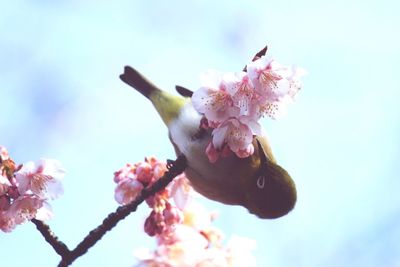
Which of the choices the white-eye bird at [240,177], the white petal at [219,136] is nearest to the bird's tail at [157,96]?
the white-eye bird at [240,177]

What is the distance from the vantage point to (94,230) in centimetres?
263

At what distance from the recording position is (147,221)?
3.07m

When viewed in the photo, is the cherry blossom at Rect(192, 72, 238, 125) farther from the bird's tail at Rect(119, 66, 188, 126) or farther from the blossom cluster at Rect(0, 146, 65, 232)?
the bird's tail at Rect(119, 66, 188, 126)

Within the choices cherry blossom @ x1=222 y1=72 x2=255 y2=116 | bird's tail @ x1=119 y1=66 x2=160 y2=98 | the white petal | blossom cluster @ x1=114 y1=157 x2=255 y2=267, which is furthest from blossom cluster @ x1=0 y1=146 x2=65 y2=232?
bird's tail @ x1=119 y1=66 x2=160 y2=98

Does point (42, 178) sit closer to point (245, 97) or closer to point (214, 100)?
point (214, 100)

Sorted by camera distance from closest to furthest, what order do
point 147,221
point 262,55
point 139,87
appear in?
point 262,55
point 147,221
point 139,87

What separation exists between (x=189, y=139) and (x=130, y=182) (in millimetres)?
518

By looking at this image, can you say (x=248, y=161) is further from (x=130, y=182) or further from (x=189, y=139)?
(x=130, y=182)

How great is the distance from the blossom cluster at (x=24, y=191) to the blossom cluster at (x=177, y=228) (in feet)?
1.32

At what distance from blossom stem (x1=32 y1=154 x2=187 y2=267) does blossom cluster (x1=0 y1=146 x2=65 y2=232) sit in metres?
0.06

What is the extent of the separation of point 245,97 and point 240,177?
917 millimetres

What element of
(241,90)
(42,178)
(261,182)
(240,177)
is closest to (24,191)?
(42,178)

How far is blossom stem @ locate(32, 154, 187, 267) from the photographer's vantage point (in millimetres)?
2600

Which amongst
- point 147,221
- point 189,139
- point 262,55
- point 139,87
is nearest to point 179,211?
point 147,221
